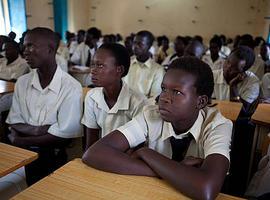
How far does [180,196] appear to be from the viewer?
917 millimetres

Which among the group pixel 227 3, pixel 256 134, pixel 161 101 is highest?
pixel 227 3

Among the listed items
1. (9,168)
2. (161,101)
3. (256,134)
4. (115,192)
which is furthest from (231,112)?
(9,168)

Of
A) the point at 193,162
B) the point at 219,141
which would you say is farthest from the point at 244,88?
the point at 193,162

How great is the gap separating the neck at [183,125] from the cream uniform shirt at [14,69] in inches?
112

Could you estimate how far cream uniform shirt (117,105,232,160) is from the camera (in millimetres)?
1162

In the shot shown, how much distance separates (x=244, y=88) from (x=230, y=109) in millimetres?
454

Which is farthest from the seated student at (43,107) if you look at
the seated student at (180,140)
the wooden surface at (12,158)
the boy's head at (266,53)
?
the boy's head at (266,53)

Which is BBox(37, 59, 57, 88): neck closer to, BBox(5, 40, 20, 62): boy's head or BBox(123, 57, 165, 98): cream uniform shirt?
BBox(123, 57, 165, 98): cream uniform shirt

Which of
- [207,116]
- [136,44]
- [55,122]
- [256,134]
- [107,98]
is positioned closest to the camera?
[207,116]

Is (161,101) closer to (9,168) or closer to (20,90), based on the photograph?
(9,168)

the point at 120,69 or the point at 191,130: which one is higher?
the point at 120,69

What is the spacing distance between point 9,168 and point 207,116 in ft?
2.80

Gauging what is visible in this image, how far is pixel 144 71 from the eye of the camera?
3.08 metres

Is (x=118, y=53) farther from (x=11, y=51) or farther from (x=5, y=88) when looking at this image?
(x=11, y=51)
